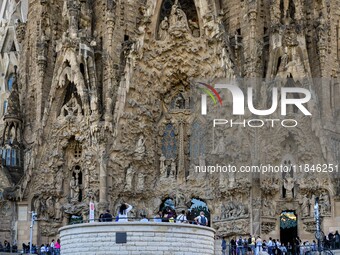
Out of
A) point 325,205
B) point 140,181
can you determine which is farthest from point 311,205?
point 140,181

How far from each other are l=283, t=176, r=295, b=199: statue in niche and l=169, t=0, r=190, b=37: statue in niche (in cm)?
786

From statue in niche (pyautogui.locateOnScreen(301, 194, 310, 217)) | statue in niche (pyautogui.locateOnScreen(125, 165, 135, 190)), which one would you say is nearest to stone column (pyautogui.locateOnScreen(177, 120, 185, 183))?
statue in niche (pyautogui.locateOnScreen(125, 165, 135, 190))

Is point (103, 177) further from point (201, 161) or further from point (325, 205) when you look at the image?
point (325, 205)

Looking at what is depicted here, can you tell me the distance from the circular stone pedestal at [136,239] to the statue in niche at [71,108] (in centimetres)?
972

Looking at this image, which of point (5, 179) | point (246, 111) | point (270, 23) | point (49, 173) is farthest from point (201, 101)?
point (5, 179)

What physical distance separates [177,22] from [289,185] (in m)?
8.65

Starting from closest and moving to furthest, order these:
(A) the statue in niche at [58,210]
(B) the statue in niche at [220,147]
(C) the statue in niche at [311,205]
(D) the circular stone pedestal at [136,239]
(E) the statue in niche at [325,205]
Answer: (D) the circular stone pedestal at [136,239], (E) the statue in niche at [325,205], (C) the statue in niche at [311,205], (B) the statue in niche at [220,147], (A) the statue in niche at [58,210]

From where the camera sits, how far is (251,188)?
28766mm

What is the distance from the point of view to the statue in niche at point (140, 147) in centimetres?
3041

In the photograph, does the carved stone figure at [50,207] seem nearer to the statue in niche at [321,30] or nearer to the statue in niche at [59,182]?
the statue in niche at [59,182]

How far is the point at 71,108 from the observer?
1228 inches

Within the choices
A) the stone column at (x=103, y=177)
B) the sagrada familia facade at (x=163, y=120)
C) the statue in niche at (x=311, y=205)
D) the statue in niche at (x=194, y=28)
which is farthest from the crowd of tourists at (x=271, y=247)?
the statue in niche at (x=194, y=28)

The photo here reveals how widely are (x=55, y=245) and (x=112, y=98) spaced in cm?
701

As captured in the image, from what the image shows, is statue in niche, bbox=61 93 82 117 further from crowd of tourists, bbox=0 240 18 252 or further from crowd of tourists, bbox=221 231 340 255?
crowd of tourists, bbox=221 231 340 255
